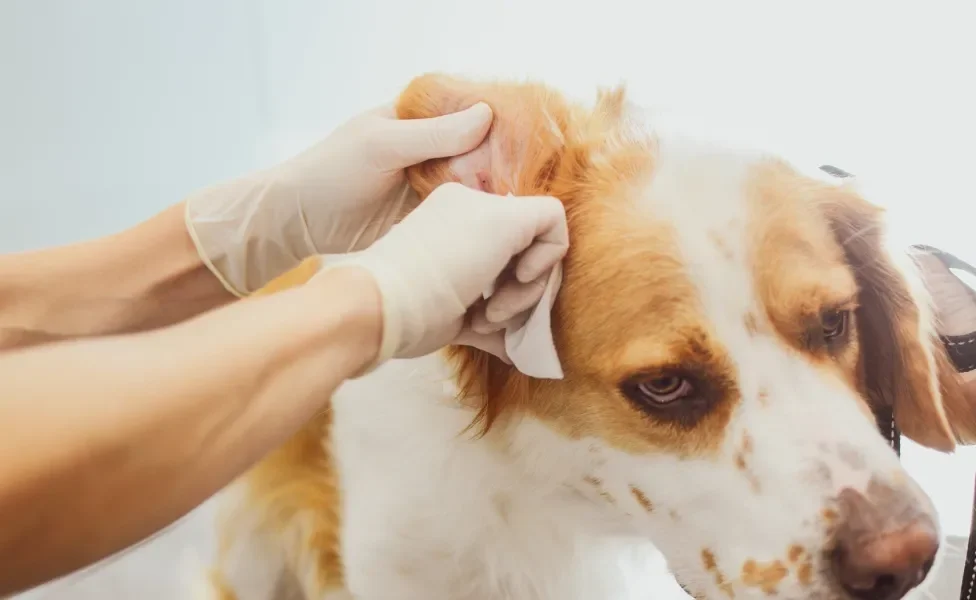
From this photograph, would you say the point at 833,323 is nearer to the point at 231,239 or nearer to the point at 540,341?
the point at 540,341

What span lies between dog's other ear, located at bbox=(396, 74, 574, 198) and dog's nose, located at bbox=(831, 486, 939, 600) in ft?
1.22

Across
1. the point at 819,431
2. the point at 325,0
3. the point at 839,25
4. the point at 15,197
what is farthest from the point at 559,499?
the point at 15,197

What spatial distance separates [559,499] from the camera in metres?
0.81

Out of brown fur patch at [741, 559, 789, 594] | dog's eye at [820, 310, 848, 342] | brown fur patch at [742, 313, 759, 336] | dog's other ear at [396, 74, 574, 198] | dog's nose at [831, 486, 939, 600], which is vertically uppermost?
dog's other ear at [396, 74, 574, 198]

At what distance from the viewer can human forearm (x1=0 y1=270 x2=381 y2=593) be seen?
42cm

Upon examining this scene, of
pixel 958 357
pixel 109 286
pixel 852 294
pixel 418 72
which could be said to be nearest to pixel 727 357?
pixel 852 294

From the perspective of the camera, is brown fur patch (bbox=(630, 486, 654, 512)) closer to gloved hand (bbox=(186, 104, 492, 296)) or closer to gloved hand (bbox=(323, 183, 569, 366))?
gloved hand (bbox=(323, 183, 569, 366))

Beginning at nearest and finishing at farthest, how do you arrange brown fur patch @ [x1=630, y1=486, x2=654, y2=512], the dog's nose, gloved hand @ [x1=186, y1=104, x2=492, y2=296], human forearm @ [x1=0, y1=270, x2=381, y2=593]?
human forearm @ [x1=0, y1=270, x2=381, y2=593] < the dog's nose < brown fur patch @ [x1=630, y1=486, x2=654, y2=512] < gloved hand @ [x1=186, y1=104, x2=492, y2=296]

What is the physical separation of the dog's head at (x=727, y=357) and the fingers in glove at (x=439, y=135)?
2 centimetres

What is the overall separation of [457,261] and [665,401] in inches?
8.6

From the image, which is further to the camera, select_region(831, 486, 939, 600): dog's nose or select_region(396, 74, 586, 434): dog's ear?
select_region(396, 74, 586, 434): dog's ear

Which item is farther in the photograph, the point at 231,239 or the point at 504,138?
the point at 231,239

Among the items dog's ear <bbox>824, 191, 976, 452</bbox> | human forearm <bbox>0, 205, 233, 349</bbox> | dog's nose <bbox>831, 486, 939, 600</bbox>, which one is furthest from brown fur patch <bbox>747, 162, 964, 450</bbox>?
human forearm <bbox>0, 205, 233, 349</bbox>

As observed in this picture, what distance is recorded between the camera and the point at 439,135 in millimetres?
741
